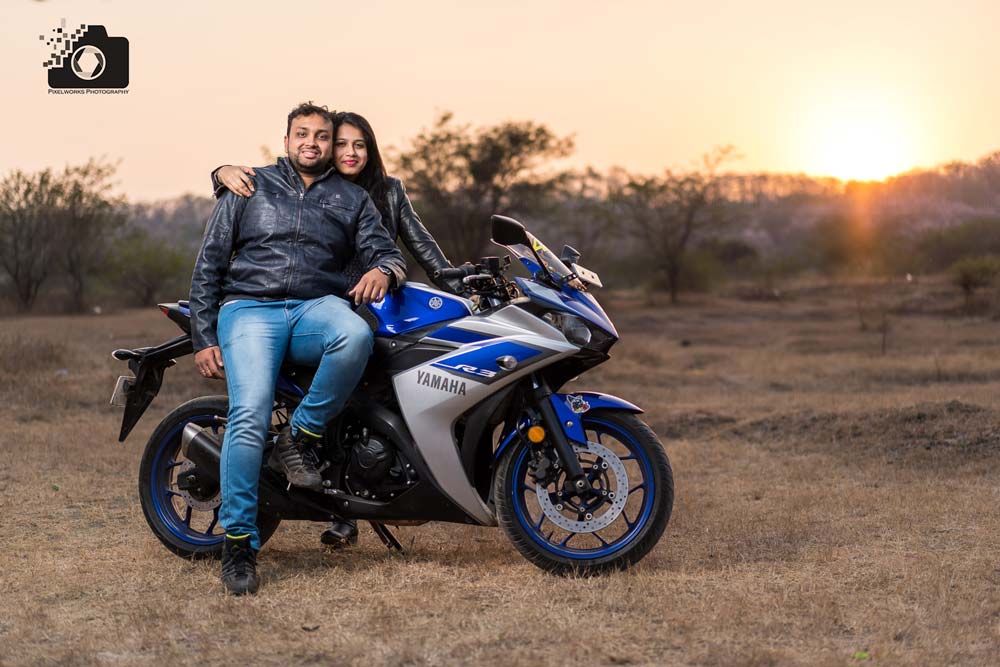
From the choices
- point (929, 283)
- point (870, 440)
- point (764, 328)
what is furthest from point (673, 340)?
point (870, 440)

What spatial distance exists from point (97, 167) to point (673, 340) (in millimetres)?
19410

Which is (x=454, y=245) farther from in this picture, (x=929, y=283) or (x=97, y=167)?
(x=929, y=283)

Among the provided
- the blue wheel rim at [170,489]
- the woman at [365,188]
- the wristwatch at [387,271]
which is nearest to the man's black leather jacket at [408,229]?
the woman at [365,188]

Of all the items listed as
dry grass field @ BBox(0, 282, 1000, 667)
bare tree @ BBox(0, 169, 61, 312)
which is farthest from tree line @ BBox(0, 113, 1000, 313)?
dry grass field @ BBox(0, 282, 1000, 667)

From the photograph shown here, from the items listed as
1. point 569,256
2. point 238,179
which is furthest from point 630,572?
point 238,179

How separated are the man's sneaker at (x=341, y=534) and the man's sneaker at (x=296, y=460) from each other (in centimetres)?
68

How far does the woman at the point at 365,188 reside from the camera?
16.3 feet

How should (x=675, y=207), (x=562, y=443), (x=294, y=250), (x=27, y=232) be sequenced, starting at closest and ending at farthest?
(x=562, y=443)
(x=294, y=250)
(x=27, y=232)
(x=675, y=207)

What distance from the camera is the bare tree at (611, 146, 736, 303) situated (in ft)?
132

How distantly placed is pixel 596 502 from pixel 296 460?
1204 mm

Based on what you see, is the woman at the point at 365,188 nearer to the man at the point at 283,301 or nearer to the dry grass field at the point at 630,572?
the man at the point at 283,301

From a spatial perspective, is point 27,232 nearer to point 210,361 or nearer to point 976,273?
point 976,273

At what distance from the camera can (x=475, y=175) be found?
38.5 metres

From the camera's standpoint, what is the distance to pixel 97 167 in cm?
3378
